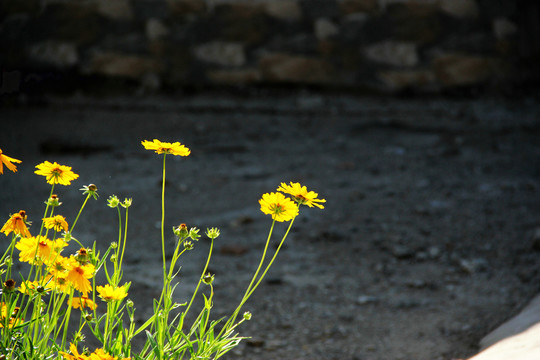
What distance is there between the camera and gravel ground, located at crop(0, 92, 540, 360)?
6.43 feet

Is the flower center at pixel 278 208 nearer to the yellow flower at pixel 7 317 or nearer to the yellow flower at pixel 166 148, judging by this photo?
the yellow flower at pixel 166 148

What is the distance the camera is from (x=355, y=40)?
4.26 metres

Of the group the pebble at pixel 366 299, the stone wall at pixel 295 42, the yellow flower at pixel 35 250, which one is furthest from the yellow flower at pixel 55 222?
the stone wall at pixel 295 42

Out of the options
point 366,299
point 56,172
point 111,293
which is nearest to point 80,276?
point 111,293

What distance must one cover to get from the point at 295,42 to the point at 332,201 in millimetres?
1777

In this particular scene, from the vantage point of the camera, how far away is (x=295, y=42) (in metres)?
4.26

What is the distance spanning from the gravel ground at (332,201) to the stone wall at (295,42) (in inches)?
7.2

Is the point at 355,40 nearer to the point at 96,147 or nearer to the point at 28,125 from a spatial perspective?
the point at 96,147

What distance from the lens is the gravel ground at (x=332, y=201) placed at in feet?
6.43

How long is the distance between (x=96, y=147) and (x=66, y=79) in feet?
2.98

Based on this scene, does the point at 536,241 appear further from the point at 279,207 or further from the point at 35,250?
the point at 35,250

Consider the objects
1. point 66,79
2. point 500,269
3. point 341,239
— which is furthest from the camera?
point 66,79

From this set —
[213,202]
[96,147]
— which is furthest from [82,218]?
[96,147]

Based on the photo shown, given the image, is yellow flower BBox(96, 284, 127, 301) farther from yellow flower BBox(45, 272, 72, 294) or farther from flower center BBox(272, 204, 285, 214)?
flower center BBox(272, 204, 285, 214)
